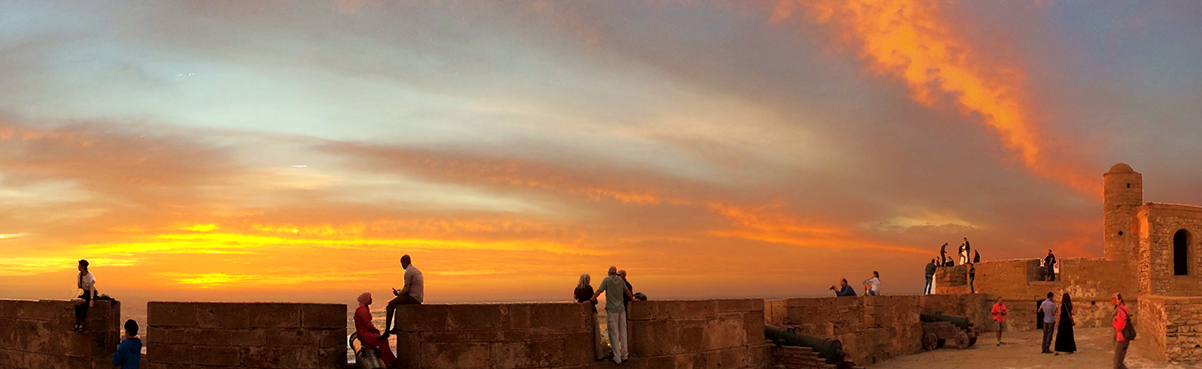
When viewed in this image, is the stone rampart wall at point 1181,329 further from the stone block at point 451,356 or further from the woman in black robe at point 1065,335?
the stone block at point 451,356

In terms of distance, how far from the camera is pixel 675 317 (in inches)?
524

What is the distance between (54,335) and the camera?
12.9 metres

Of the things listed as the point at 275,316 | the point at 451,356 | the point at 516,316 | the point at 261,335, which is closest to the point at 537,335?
the point at 516,316

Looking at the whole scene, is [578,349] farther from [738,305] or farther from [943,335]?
[943,335]

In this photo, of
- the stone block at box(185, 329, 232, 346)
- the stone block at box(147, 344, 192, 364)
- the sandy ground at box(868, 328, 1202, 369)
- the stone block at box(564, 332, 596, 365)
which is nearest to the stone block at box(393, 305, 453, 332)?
the stone block at box(564, 332, 596, 365)

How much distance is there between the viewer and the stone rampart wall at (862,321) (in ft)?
57.0

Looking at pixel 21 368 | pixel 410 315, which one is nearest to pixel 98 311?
pixel 21 368

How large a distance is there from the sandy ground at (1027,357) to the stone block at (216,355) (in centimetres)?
1348

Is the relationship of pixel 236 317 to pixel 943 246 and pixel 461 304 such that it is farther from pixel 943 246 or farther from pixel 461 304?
pixel 943 246

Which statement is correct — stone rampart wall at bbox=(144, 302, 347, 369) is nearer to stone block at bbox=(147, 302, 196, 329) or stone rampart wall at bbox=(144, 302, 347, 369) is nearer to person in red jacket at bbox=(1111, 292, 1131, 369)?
stone block at bbox=(147, 302, 196, 329)

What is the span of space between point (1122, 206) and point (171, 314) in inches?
1074

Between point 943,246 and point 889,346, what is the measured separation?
14076 mm

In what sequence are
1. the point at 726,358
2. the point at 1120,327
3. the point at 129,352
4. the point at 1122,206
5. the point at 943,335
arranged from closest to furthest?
the point at 129,352 < the point at 726,358 < the point at 1120,327 < the point at 943,335 < the point at 1122,206

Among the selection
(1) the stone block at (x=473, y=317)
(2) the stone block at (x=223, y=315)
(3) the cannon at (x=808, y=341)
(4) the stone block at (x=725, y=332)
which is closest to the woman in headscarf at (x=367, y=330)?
(1) the stone block at (x=473, y=317)
